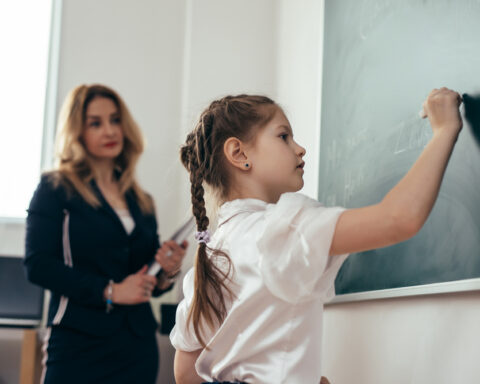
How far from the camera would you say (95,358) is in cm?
200

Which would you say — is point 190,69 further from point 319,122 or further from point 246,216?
point 246,216


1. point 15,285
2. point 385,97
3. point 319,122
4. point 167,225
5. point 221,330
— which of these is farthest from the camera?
point 167,225

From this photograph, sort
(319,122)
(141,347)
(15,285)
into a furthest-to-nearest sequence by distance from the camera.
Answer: (15,285), (141,347), (319,122)

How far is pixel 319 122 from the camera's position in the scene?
1.92m

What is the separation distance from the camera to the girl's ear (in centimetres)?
119

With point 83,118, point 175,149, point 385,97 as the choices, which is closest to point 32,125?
point 175,149

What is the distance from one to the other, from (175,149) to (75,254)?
1293 millimetres

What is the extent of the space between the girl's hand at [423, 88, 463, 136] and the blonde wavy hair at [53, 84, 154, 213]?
141cm

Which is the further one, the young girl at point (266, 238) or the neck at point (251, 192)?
the neck at point (251, 192)

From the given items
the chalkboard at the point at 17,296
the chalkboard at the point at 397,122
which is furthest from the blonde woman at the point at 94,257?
the chalkboard at the point at 17,296

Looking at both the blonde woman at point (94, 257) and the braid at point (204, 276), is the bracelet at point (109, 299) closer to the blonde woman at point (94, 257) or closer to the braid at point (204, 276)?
the blonde woman at point (94, 257)

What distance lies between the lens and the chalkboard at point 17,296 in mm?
2881

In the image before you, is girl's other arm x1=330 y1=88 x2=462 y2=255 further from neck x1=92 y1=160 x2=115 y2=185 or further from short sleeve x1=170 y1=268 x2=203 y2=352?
neck x1=92 y1=160 x2=115 y2=185

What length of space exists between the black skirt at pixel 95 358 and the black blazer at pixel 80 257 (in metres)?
0.03
